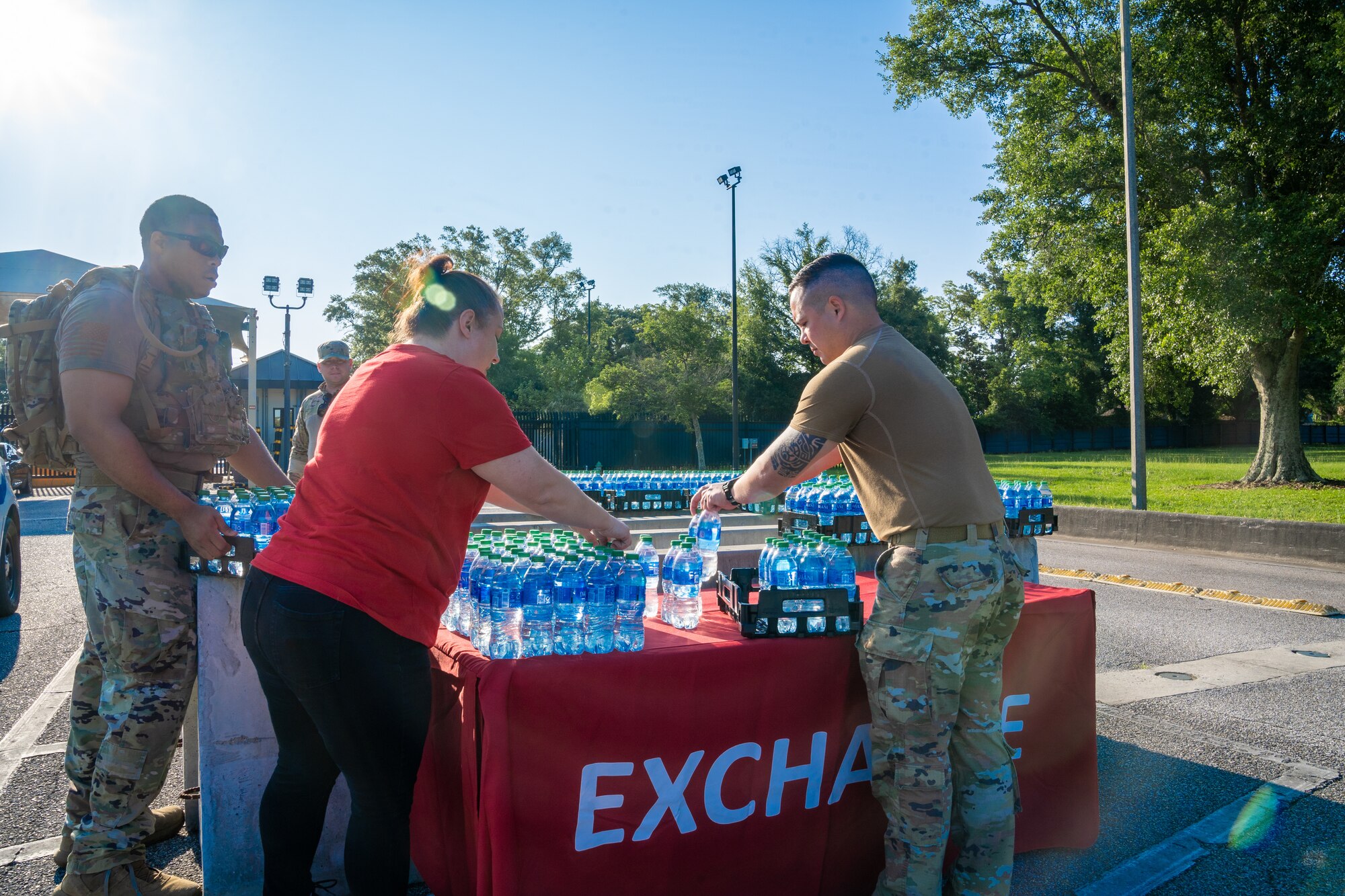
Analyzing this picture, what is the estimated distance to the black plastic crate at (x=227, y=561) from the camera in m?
2.95

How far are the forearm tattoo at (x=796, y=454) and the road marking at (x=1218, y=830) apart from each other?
1.92 m

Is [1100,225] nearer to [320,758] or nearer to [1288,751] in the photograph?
[1288,751]

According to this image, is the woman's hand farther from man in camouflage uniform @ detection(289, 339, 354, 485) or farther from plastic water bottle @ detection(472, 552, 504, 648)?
man in camouflage uniform @ detection(289, 339, 354, 485)

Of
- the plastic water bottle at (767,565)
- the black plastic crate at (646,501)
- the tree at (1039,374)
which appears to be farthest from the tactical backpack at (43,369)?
the tree at (1039,374)

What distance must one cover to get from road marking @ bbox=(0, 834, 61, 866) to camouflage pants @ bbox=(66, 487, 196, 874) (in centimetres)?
70

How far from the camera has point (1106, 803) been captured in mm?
3816

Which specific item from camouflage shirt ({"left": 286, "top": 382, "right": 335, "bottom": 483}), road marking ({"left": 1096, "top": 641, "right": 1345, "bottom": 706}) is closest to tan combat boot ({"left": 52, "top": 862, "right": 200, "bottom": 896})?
camouflage shirt ({"left": 286, "top": 382, "right": 335, "bottom": 483})

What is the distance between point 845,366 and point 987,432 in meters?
57.3

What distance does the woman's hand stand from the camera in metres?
2.59

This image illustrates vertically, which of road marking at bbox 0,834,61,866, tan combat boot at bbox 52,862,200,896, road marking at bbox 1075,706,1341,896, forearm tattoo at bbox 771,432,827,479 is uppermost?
forearm tattoo at bbox 771,432,827,479

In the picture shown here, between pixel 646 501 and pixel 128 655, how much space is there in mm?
3877

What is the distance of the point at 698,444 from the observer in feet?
107

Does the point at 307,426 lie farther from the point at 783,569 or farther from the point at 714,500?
the point at 783,569

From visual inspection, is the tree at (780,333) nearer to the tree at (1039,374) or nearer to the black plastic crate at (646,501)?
the tree at (1039,374)
